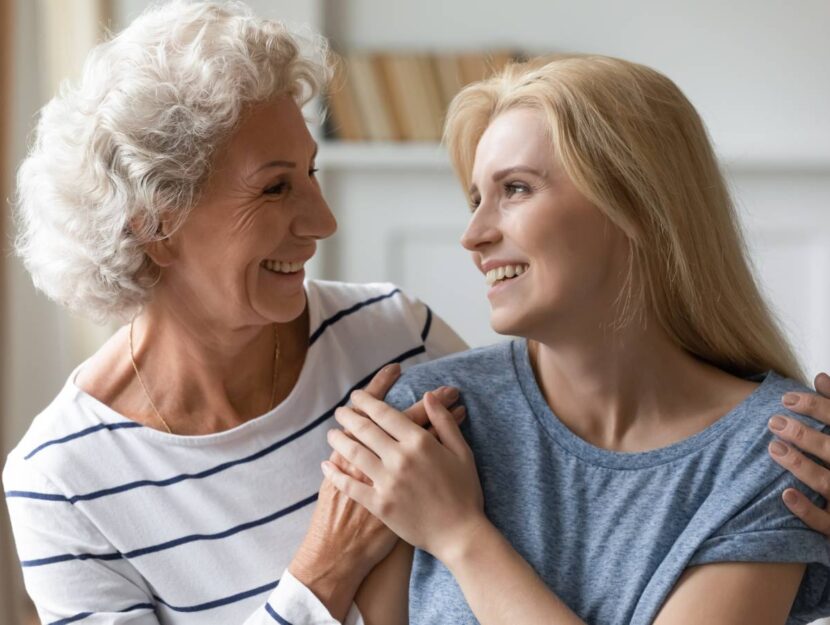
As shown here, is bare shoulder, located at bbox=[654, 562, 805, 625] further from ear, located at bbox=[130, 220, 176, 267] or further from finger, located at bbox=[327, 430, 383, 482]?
ear, located at bbox=[130, 220, 176, 267]

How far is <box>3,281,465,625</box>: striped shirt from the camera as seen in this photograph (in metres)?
1.70

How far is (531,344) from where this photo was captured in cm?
168

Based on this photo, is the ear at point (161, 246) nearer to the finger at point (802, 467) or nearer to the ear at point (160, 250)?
the ear at point (160, 250)

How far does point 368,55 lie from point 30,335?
144cm

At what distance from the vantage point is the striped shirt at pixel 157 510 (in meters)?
1.70

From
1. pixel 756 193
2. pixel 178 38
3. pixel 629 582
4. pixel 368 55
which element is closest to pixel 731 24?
pixel 756 193

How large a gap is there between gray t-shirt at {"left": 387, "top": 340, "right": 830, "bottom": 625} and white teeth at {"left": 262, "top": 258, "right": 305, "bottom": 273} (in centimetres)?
29

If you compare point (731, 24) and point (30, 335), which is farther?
point (731, 24)

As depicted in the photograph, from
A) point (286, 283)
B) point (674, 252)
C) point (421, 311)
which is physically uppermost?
point (674, 252)

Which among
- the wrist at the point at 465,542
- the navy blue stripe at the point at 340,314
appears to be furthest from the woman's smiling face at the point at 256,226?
the wrist at the point at 465,542

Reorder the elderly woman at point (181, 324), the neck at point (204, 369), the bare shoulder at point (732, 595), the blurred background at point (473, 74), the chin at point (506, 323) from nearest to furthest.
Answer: the bare shoulder at point (732, 595)
the chin at point (506, 323)
the elderly woman at point (181, 324)
the neck at point (204, 369)
the blurred background at point (473, 74)

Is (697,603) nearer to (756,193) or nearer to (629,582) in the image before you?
(629,582)

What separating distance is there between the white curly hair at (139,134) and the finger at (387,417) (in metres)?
0.38

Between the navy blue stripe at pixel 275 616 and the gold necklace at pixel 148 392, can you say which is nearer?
the navy blue stripe at pixel 275 616
